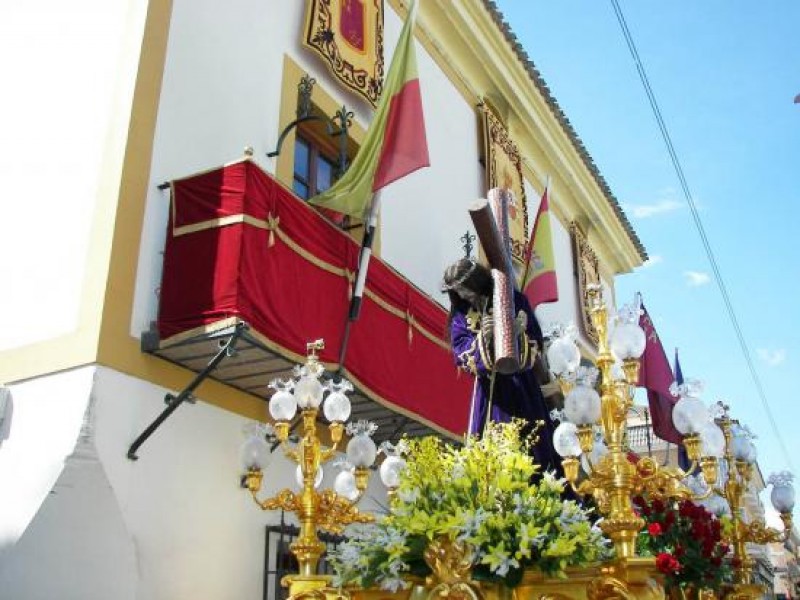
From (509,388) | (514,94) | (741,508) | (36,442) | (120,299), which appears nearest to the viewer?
(509,388)

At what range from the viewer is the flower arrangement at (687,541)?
4.06m

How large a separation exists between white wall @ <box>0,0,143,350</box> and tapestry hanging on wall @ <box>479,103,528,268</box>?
686 centimetres

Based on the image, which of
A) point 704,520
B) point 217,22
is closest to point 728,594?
point 704,520

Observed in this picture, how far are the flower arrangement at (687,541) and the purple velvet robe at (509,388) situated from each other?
0.54 metres

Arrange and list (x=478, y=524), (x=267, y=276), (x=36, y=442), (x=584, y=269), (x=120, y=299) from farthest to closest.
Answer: (x=584, y=269) < (x=267, y=276) < (x=120, y=299) < (x=36, y=442) < (x=478, y=524)

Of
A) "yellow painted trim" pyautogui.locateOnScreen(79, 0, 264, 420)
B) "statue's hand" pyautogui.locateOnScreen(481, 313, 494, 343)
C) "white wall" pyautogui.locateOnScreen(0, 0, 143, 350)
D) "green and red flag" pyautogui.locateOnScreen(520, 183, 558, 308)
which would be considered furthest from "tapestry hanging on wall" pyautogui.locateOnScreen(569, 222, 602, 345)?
"statue's hand" pyautogui.locateOnScreen(481, 313, 494, 343)

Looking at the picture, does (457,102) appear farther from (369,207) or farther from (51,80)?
(51,80)

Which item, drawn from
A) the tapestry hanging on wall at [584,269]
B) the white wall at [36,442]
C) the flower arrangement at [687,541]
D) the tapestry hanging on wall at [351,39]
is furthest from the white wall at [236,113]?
the tapestry hanging on wall at [584,269]

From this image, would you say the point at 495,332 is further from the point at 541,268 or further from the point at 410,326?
the point at 541,268

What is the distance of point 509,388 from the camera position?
4273 millimetres

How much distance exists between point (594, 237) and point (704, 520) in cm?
1551

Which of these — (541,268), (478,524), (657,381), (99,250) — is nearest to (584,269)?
(541,268)

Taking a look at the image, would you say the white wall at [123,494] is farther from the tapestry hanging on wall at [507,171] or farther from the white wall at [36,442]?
the tapestry hanging on wall at [507,171]

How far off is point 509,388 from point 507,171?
9795 millimetres
